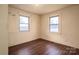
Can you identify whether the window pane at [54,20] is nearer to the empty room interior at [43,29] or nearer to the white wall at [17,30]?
the empty room interior at [43,29]

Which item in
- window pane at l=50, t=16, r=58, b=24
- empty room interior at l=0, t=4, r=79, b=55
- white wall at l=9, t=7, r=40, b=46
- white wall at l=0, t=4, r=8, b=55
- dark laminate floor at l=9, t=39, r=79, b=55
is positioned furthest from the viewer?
window pane at l=50, t=16, r=58, b=24

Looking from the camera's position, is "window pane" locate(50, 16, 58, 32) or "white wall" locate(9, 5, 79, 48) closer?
"white wall" locate(9, 5, 79, 48)

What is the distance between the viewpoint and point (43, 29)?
4.72m

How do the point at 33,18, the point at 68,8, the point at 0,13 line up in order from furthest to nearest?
the point at 33,18
the point at 68,8
the point at 0,13

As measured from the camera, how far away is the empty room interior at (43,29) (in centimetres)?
267

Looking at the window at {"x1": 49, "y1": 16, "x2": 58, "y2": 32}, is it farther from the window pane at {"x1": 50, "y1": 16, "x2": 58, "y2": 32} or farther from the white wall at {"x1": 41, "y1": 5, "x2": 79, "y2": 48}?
the white wall at {"x1": 41, "y1": 5, "x2": 79, "y2": 48}

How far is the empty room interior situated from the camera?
105 inches

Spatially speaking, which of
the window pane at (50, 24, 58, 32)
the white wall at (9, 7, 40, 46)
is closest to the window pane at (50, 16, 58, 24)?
the window pane at (50, 24, 58, 32)

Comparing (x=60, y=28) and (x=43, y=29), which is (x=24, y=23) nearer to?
(x=43, y=29)

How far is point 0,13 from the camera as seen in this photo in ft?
4.73

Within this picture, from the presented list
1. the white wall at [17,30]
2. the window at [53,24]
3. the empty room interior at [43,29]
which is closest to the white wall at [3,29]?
the empty room interior at [43,29]
